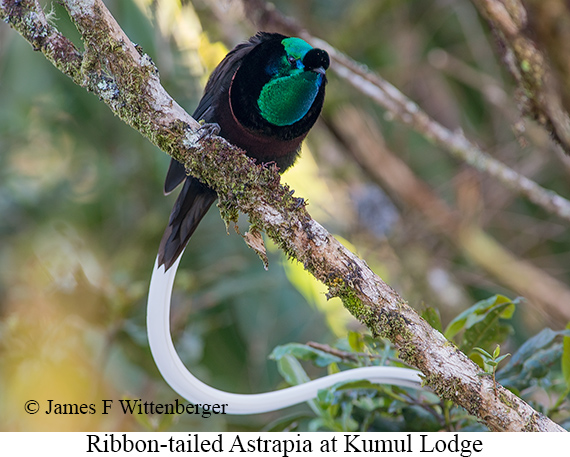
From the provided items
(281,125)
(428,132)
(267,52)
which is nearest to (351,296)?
(281,125)

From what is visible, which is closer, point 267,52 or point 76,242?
point 267,52

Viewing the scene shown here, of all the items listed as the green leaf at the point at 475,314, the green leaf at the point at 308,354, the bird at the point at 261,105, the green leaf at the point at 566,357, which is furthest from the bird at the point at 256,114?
the green leaf at the point at 566,357

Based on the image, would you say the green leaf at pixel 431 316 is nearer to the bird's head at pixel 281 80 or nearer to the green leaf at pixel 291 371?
the green leaf at pixel 291 371

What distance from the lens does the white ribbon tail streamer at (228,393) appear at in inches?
74.5

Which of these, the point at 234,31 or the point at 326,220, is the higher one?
the point at 234,31

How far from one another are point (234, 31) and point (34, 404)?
2.77 metres

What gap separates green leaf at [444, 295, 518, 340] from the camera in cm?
194

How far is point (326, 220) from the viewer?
4.77 meters

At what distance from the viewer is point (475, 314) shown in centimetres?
201

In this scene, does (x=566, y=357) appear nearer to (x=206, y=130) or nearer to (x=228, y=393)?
(x=228, y=393)
